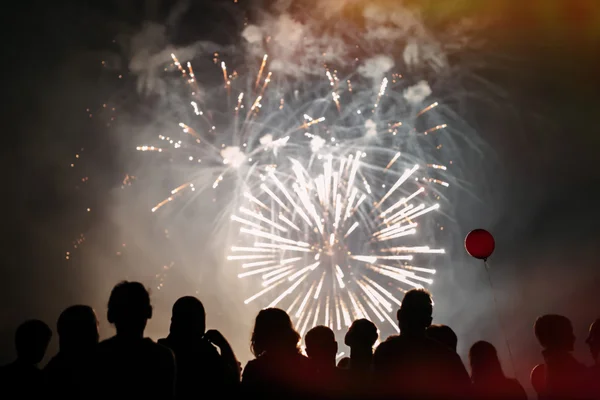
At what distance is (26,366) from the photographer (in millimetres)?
3740

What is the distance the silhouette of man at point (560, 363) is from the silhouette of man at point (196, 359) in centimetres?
290

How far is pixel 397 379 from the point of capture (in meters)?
3.80

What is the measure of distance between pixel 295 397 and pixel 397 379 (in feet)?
2.71

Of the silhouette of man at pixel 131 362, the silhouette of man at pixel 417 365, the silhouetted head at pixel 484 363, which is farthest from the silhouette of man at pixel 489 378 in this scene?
the silhouette of man at pixel 131 362

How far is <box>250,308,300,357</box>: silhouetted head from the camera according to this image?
154 inches

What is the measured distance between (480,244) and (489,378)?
510 cm

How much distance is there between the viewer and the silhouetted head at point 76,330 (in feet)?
11.4

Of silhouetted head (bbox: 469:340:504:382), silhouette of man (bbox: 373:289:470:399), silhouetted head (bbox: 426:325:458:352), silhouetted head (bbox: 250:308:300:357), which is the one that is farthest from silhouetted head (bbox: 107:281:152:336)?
silhouetted head (bbox: 469:340:504:382)

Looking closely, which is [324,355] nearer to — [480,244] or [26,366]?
[26,366]

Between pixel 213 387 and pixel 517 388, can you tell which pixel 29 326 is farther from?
pixel 517 388

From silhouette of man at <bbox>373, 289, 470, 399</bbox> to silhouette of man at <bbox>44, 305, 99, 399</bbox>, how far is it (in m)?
2.21

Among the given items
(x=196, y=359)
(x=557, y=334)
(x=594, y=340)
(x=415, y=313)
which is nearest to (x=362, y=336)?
(x=415, y=313)

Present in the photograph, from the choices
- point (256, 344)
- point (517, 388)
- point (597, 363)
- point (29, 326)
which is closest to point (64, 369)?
point (29, 326)

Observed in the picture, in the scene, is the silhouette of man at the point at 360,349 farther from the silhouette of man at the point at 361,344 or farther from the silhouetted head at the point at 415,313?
the silhouetted head at the point at 415,313
